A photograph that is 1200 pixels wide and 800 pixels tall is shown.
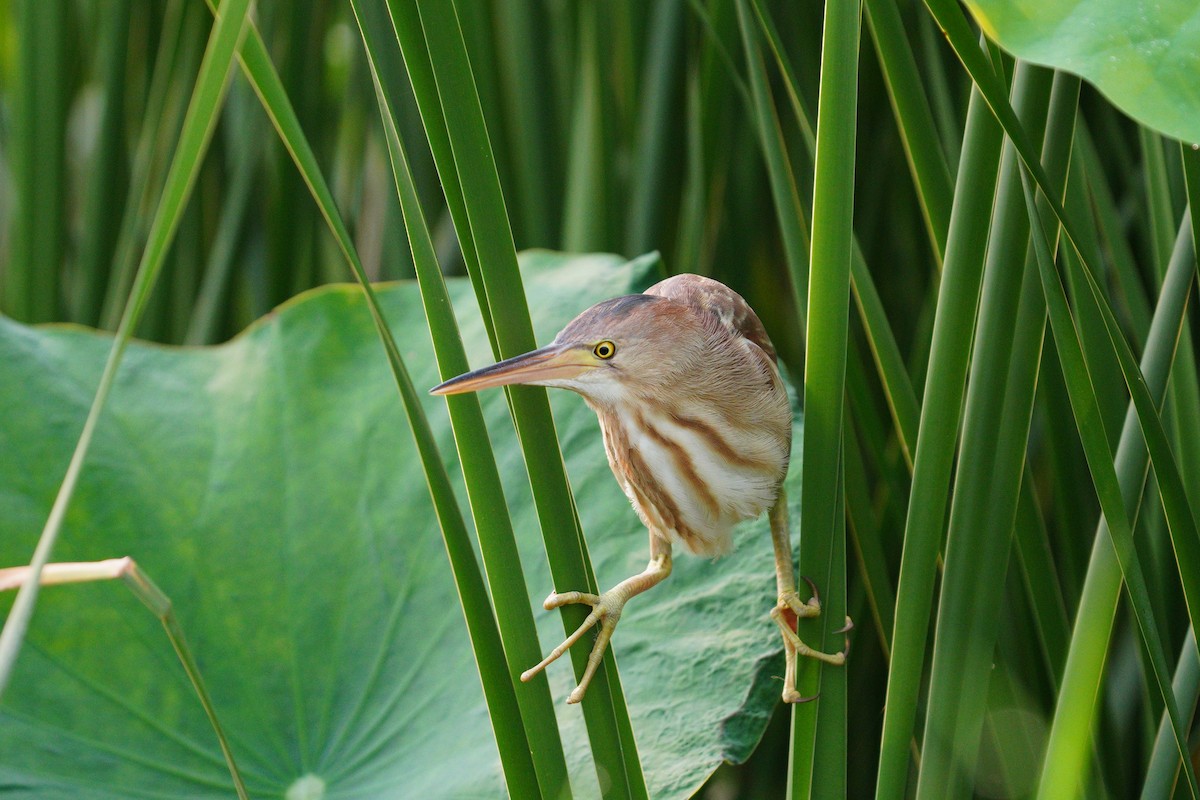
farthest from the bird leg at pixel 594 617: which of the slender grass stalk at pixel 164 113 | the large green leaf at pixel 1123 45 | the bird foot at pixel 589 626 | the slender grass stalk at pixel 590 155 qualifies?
the slender grass stalk at pixel 164 113

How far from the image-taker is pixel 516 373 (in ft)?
1.93

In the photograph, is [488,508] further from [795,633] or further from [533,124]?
[533,124]

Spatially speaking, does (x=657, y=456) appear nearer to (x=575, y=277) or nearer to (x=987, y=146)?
(x=987, y=146)

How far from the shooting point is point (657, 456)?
30.0 inches

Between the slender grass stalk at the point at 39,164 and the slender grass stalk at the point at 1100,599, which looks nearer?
the slender grass stalk at the point at 1100,599

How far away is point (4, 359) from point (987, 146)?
39.1 inches

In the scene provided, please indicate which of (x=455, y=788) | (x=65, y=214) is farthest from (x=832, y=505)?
(x=65, y=214)

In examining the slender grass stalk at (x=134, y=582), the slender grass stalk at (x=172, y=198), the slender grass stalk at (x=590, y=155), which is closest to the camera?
the slender grass stalk at (x=172, y=198)

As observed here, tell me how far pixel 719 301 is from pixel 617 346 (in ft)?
0.53

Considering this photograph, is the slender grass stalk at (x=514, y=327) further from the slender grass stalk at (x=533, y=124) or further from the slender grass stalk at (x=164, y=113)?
the slender grass stalk at (x=164, y=113)

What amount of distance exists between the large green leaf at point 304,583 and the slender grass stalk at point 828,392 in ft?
0.82

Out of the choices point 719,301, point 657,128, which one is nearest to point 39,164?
point 657,128

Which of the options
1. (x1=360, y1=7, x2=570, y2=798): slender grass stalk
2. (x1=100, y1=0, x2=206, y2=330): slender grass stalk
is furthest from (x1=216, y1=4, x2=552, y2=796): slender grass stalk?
(x1=100, y1=0, x2=206, y2=330): slender grass stalk

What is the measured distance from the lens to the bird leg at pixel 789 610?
0.66 m
